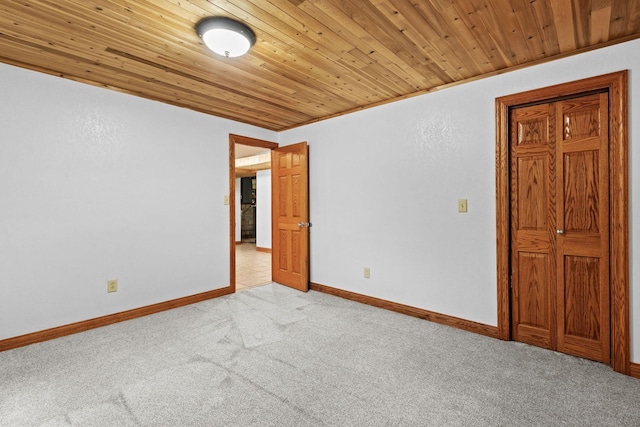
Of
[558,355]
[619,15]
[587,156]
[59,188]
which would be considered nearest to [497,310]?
[558,355]

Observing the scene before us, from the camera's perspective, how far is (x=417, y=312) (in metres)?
3.25

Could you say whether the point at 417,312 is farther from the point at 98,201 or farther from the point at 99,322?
the point at 98,201

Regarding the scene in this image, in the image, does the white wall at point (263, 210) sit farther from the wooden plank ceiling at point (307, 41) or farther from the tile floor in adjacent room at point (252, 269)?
the wooden plank ceiling at point (307, 41)

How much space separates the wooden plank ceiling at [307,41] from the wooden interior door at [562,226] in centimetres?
55

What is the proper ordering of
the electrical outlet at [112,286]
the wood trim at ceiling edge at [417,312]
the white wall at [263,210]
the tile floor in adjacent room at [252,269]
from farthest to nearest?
the white wall at [263,210]
the tile floor in adjacent room at [252,269]
the electrical outlet at [112,286]
the wood trim at ceiling edge at [417,312]

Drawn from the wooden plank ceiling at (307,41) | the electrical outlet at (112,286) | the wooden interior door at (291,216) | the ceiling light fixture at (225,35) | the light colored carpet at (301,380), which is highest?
the wooden plank ceiling at (307,41)

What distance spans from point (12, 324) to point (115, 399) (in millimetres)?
1498

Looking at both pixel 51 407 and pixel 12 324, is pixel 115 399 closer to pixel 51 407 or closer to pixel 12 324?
pixel 51 407

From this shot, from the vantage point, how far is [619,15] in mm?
1930

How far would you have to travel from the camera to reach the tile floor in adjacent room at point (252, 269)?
187 inches

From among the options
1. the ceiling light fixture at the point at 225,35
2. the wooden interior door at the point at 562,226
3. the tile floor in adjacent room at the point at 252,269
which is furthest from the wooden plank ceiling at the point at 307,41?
the tile floor in adjacent room at the point at 252,269

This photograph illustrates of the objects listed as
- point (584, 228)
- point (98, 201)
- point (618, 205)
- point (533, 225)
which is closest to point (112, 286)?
point (98, 201)

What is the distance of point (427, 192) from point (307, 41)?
1.84m

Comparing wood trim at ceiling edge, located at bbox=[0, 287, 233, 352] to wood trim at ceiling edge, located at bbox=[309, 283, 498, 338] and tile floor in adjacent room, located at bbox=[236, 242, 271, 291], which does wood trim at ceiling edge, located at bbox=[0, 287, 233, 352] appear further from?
wood trim at ceiling edge, located at bbox=[309, 283, 498, 338]
